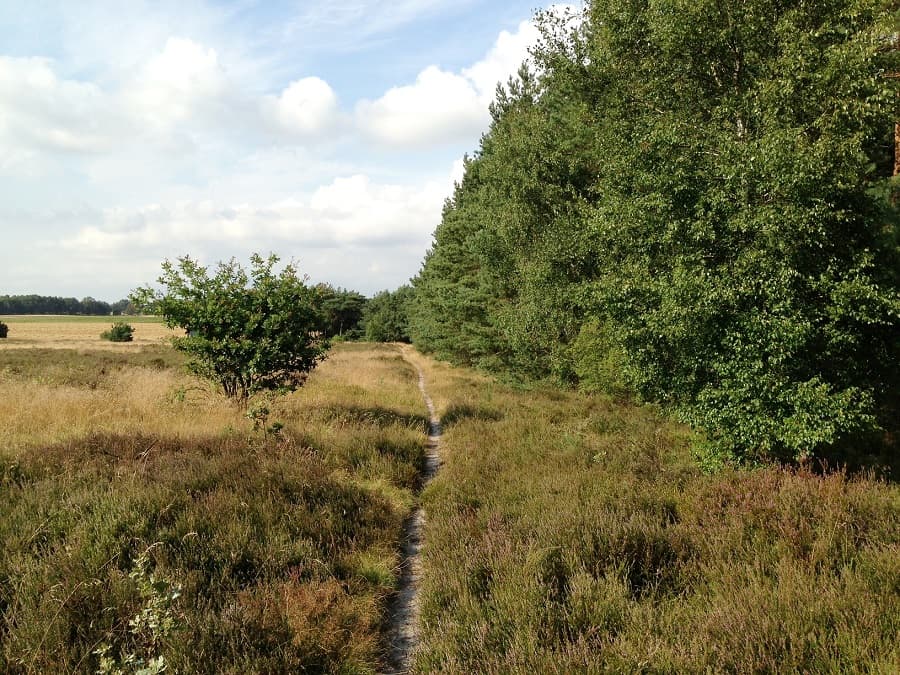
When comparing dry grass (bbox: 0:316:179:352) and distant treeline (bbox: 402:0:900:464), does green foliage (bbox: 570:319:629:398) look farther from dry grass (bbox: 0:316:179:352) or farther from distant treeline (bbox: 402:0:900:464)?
dry grass (bbox: 0:316:179:352)

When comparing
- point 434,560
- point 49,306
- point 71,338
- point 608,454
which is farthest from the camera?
point 49,306

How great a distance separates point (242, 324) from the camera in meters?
12.0

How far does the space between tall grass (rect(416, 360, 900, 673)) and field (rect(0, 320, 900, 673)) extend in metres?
0.02

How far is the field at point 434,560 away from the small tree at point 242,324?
290 centimetres

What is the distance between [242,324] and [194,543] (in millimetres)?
7712

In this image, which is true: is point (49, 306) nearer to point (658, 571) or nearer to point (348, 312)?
point (348, 312)

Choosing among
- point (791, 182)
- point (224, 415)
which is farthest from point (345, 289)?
point (791, 182)

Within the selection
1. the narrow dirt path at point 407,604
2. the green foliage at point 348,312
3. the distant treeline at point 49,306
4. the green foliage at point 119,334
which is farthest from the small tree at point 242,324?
the distant treeline at point 49,306

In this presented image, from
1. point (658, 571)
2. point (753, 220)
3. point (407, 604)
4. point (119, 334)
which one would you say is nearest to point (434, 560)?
point (407, 604)

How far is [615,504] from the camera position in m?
6.41

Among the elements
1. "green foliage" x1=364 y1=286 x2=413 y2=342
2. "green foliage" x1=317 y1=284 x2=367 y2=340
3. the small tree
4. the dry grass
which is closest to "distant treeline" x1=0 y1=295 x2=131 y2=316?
the dry grass

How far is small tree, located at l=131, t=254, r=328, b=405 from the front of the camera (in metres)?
11.7

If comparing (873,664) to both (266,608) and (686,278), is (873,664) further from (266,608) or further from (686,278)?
(686,278)

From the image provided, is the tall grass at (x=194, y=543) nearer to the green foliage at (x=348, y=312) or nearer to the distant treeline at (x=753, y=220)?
the distant treeline at (x=753, y=220)
